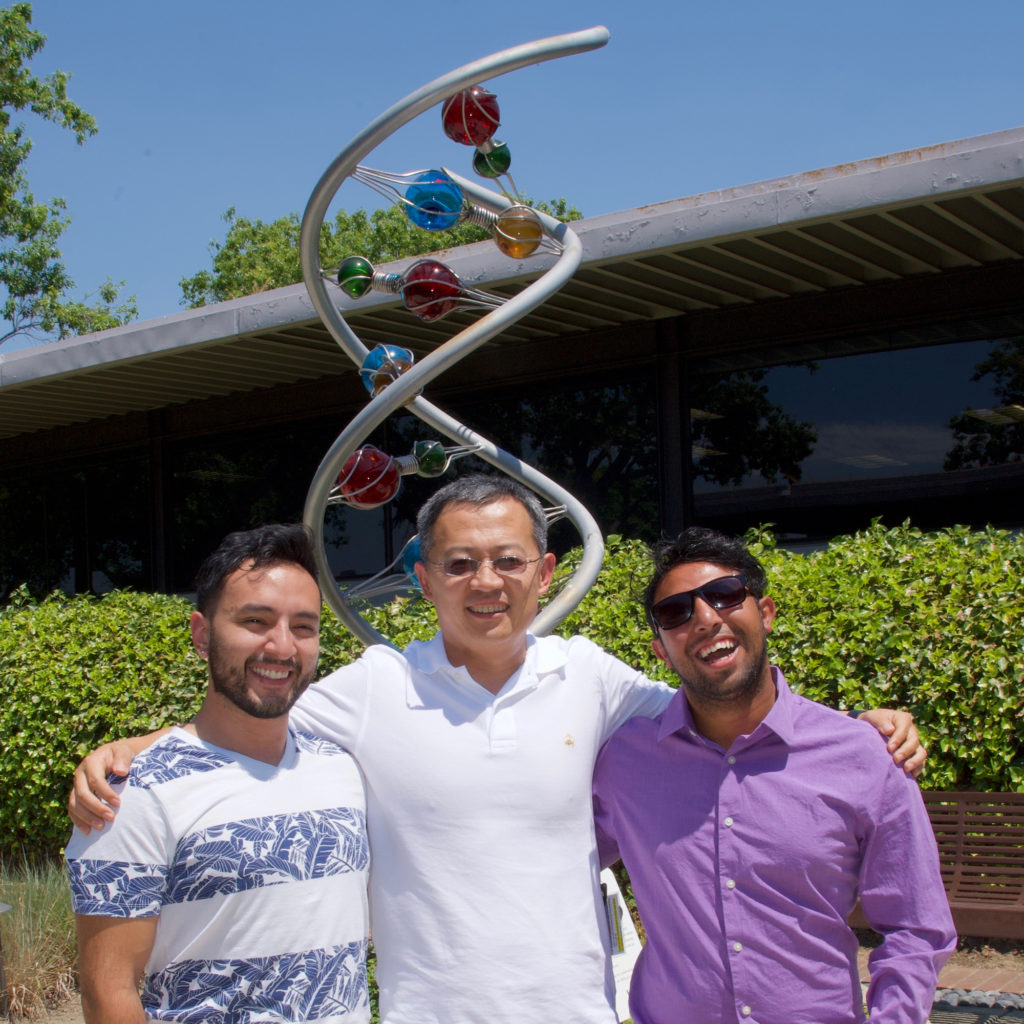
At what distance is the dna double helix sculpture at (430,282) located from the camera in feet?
9.80

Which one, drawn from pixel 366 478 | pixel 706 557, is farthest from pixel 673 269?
pixel 706 557

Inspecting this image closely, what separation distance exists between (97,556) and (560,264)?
884 centimetres

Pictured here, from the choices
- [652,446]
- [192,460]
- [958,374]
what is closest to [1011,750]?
[958,374]

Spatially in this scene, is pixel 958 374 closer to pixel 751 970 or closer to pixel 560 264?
pixel 560 264

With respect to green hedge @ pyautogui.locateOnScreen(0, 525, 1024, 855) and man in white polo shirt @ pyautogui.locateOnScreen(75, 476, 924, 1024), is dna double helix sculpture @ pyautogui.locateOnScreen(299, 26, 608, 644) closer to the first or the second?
man in white polo shirt @ pyautogui.locateOnScreen(75, 476, 924, 1024)

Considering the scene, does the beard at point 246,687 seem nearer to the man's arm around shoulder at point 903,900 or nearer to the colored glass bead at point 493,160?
the man's arm around shoulder at point 903,900

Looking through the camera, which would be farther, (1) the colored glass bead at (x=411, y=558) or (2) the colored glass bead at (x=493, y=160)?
(2) the colored glass bead at (x=493, y=160)

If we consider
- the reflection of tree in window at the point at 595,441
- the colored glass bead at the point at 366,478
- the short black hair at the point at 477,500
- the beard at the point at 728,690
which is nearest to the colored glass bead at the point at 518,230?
the colored glass bead at the point at 366,478

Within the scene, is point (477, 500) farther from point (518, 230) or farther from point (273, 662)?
point (518, 230)

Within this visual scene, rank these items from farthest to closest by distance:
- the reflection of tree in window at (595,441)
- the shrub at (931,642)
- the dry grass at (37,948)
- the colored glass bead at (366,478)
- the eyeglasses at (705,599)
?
the reflection of tree in window at (595,441)
the dry grass at (37,948)
the shrub at (931,642)
the colored glass bead at (366,478)
the eyeglasses at (705,599)

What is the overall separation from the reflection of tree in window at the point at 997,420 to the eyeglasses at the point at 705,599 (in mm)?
4989

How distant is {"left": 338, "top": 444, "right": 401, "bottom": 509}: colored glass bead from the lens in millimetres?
3387

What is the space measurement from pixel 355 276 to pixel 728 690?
1922 mm

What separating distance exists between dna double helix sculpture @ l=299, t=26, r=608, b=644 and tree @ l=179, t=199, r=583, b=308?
28.2 meters
